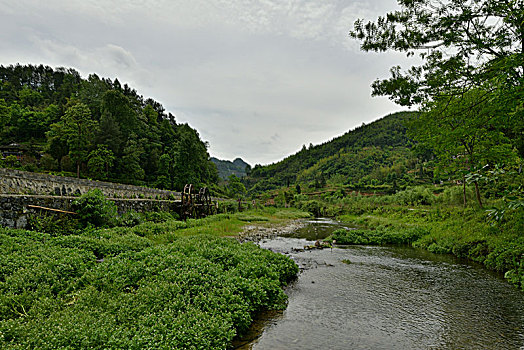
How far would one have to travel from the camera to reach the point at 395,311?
713 centimetres

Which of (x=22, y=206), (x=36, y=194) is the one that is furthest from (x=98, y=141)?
(x=22, y=206)

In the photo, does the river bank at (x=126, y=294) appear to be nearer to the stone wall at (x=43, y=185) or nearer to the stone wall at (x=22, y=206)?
the stone wall at (x=22, y=206)

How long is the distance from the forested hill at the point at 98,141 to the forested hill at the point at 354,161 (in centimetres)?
5138

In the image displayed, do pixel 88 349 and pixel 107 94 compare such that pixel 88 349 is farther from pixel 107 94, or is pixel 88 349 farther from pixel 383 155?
pixel 383 155

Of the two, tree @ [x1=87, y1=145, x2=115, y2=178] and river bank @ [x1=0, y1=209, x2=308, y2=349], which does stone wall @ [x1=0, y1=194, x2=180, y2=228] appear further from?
tree @ [x1=87, y1=145, x2=115, y2=178]

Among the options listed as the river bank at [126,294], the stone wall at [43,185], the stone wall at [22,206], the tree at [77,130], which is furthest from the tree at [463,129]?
the tree at [77,130]

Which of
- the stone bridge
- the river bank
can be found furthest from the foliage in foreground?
the stone bridge

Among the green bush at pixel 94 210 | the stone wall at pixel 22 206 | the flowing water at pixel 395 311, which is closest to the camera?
the flowing water at pixel 395 311

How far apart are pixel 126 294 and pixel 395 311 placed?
21.4ft

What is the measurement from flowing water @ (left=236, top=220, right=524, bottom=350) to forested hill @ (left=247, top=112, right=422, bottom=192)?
227ft

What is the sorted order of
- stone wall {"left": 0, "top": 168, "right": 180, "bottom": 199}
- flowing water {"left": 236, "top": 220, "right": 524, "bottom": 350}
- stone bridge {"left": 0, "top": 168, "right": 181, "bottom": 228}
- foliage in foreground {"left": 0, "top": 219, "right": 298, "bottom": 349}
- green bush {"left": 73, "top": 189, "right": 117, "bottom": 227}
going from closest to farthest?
foliage in foreground {"left": 0, "top": 219, "right": 298, "bottom": 349}
flowing water {"left": 236, "top": 220, "right": 524, "bottom": 350}
stone bridge {"left": 0, "top": 168, "right": 181, "bottom": 228}
stone wall {"left": 0, "top": 168, "right": 180, "bottom": 199}
green bush {"left": 73, "top": 189, "right": 117, "bottom": 227}

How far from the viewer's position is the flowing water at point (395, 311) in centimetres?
562

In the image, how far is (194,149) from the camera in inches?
2162

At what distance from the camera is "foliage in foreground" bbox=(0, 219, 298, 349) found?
4.34 meters
